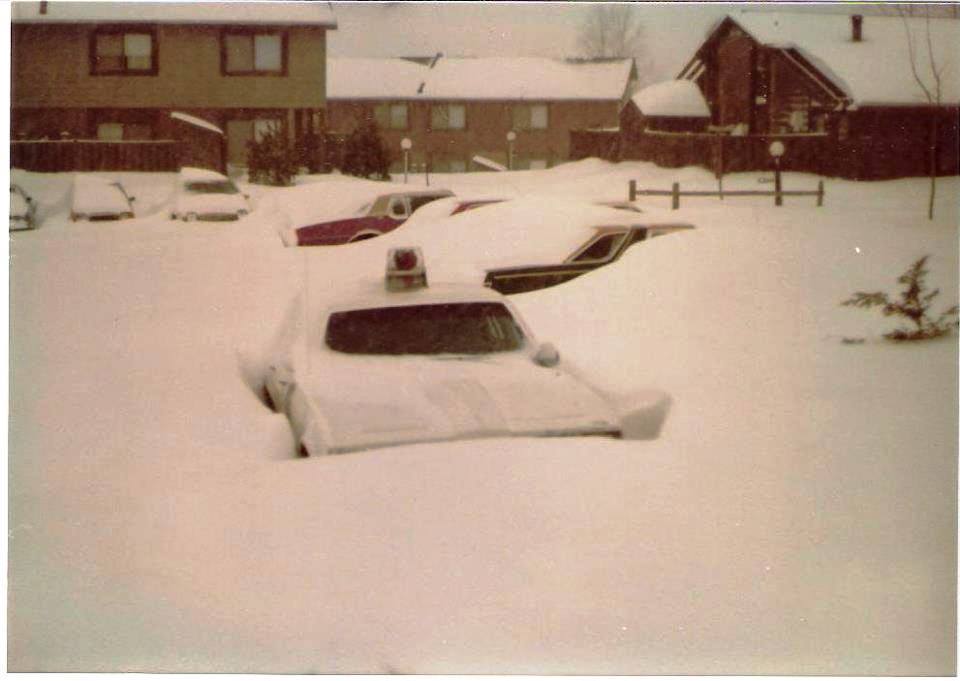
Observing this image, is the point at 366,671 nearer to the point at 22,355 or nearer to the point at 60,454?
the point at 60,454

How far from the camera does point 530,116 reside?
4.21 m

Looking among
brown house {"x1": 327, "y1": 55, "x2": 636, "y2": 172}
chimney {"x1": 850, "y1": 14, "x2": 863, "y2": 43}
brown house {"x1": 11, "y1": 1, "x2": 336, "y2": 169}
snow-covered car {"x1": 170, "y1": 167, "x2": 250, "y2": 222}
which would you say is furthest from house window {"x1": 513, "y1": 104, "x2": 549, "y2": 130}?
chimney {"x1": 850, "y1": 14, "x2": 863, "y2": 43}

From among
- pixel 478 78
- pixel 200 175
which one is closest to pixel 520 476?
pixel 478 78

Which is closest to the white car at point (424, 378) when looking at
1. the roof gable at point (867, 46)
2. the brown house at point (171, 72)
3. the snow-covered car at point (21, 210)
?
the brown house at point (171, 72)

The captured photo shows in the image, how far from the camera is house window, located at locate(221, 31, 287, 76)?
4.21 m

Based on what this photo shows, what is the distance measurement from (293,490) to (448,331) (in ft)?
2.24

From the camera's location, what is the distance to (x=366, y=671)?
3914 millimetres

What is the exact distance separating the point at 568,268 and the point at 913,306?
1081 millimetres

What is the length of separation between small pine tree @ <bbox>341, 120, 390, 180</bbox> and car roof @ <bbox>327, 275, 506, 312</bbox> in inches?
15.2

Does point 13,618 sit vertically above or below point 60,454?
below

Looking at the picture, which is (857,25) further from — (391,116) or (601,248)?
(391,116)

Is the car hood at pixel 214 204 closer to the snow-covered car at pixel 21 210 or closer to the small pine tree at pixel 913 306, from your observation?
the snow-covered car at pixel 21 210

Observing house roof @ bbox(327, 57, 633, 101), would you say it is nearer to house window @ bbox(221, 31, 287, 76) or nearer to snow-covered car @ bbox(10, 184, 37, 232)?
house window @ bbox(221, 31, 287, 76)

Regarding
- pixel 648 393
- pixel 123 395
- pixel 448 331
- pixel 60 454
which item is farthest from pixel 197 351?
pixel 648 393
